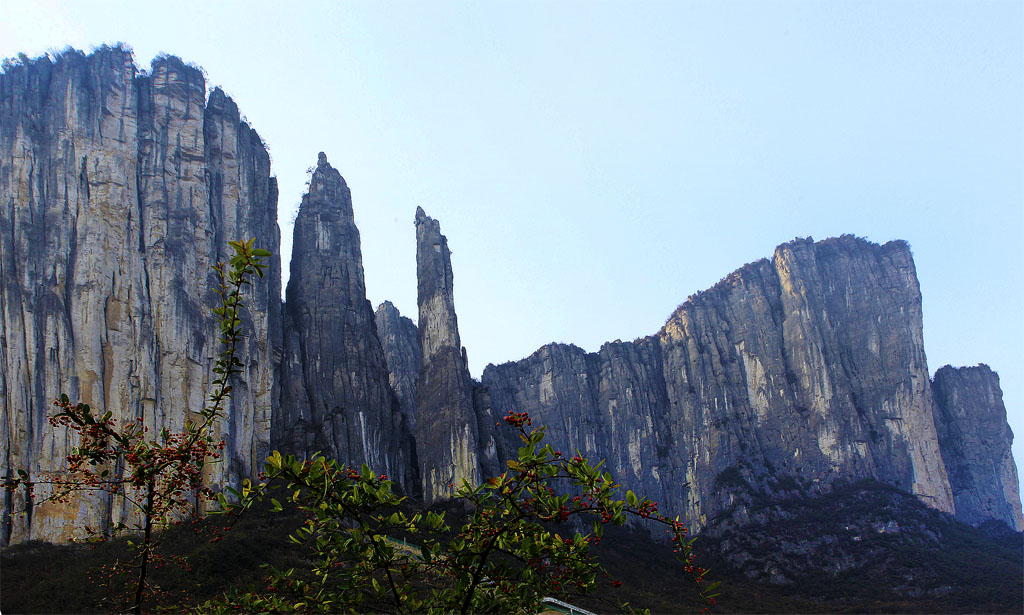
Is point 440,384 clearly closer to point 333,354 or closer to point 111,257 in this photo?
point 333,354

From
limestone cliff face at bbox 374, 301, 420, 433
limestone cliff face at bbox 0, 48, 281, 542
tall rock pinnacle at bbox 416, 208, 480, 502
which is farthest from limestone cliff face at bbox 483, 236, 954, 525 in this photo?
limestone cliff face at bbox 0, 48, 281, 542

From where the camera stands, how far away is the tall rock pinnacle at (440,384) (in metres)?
72.7

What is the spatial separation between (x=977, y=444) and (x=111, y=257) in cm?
9935

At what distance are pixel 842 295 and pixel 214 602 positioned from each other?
330 ft

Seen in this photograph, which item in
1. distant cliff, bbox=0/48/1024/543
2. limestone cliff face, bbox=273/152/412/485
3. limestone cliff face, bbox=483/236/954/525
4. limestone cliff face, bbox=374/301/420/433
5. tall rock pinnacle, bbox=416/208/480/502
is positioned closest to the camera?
distant cliff, bbox=0/48/1024/543

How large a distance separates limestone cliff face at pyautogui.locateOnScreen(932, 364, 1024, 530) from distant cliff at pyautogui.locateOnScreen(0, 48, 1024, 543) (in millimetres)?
260

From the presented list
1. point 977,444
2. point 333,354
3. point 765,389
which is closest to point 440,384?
point 333,354

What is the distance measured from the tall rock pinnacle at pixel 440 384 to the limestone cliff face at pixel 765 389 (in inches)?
363

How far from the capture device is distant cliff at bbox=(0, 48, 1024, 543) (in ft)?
173

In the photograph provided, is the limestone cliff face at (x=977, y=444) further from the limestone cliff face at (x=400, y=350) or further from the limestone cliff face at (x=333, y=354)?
the limestone cliff face at (x=333, y=354)

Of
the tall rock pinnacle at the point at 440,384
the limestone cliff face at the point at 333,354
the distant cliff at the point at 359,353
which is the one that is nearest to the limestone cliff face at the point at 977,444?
the distant cliff at the point at 359,353

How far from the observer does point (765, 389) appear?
93625mm

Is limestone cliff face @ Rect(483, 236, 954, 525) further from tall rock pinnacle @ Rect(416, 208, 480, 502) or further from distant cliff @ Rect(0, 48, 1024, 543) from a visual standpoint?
tall rock pinnacle @ Rect(416, 208, 480, 502)

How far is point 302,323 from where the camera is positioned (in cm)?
7338
